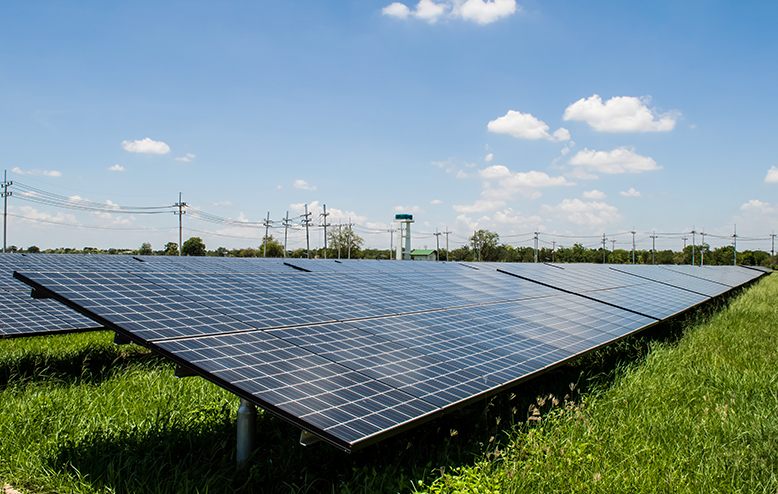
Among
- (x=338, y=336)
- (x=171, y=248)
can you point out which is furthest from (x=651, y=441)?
(x=171, y=248)

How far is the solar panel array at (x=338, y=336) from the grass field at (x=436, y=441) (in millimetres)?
791

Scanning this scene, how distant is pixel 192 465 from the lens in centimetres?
486

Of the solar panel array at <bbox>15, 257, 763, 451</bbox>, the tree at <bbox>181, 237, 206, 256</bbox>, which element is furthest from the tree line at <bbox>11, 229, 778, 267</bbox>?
the solar panel array at <bbox>15, 257, 763, 451</bbox>

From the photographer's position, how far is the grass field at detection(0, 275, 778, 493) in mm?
4555

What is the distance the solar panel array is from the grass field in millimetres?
791

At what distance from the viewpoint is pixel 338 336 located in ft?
18.2

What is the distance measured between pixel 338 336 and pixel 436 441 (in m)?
1.73

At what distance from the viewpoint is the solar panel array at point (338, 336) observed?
3.89 meters

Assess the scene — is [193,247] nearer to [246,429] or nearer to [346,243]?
[346,243]

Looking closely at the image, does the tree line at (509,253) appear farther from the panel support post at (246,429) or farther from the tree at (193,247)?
the panel support post at (246,429)

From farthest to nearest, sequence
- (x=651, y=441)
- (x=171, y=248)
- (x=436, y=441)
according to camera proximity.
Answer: (x=171, y=248) → (x=436, y=441) → (x=651, y=441)

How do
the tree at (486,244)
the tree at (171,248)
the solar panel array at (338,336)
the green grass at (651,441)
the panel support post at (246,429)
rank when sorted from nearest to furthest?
the solar panel array at (338,336) → the green grass at (651,441) → the panel support post at (246,429) → the tree at (171,248) → the tree at (486,244)

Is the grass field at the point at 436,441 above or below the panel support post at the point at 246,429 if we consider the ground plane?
below

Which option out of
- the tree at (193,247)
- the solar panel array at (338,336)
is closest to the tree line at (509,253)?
the tree at (193,247)
